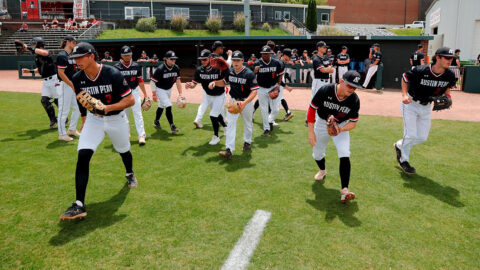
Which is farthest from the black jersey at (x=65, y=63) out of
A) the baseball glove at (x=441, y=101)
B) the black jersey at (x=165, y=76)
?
the baseball glove at (x=441, y=101)

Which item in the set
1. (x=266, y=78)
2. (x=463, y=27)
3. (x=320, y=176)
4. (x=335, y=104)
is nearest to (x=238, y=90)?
(x=266, y=78)

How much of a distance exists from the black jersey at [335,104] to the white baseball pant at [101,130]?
287 cm

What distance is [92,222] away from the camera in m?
4.31

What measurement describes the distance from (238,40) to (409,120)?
16.7 m

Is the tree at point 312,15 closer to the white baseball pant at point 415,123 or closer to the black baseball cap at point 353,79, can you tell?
the white baseball pant at point 415,123

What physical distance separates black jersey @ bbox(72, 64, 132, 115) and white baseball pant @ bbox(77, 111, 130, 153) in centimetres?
17

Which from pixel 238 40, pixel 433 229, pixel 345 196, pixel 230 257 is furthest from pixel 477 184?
pixel 238 40

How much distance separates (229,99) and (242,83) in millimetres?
468

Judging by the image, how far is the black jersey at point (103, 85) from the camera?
4562mm

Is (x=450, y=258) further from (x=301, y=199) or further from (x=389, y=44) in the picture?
(x=389, y=44)

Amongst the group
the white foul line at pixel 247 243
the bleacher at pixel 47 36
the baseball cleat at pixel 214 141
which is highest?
the bleacher at pixel 47 36

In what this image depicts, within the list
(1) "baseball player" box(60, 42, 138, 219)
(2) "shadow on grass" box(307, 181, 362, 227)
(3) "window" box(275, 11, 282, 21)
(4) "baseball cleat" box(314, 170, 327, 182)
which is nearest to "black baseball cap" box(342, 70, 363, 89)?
(2) "shadow on grass" box(307, 181, 362, 227)

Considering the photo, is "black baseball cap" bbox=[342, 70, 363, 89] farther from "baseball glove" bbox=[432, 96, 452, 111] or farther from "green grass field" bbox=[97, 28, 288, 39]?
"green grass field" bbox=[97, 28, 288, 39]

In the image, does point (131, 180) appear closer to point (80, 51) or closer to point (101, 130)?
point (101, 130)
